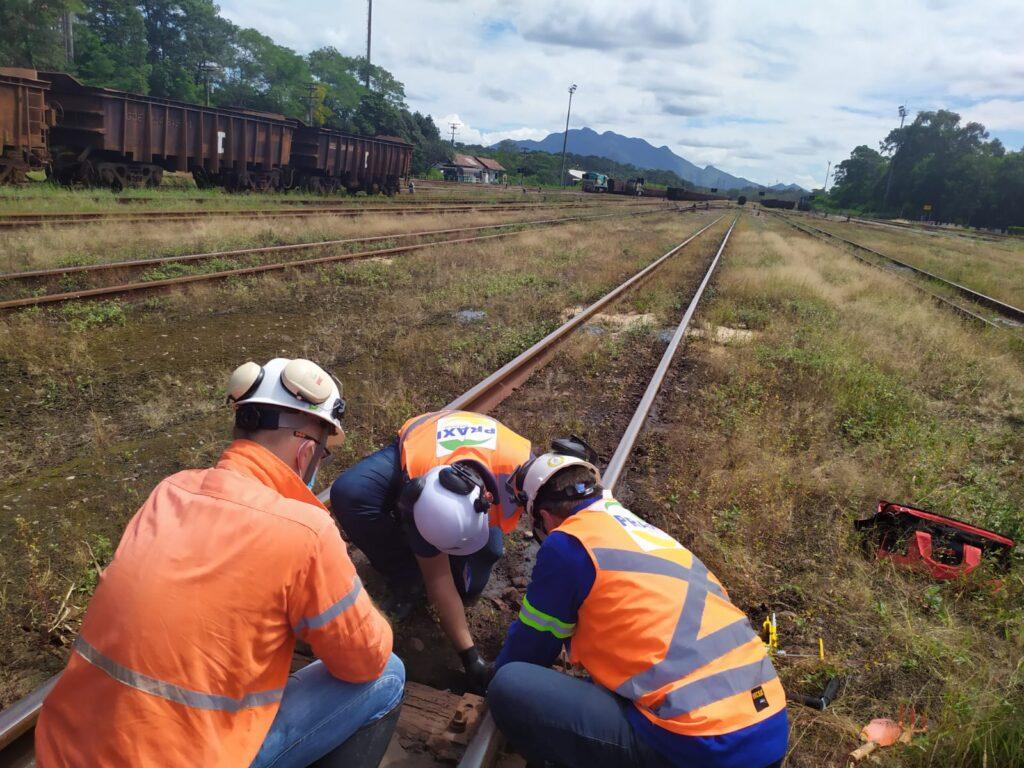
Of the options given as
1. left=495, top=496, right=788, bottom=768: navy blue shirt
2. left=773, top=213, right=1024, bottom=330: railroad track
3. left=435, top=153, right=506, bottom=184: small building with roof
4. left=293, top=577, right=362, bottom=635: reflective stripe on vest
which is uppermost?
left=435, top=153, right=506, bottom=184: small building with roof

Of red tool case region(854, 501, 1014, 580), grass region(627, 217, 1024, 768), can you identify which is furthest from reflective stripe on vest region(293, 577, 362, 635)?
red tool case region(854, 501, 1014, 580)

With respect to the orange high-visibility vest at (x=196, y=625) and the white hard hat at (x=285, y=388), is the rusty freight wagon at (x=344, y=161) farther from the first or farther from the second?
the orange high-visibility vest at (x=196, y=625)

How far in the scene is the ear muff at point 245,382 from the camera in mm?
1886

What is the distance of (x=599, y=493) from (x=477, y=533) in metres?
0.55

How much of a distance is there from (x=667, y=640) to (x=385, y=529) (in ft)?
5.31

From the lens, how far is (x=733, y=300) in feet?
37.4

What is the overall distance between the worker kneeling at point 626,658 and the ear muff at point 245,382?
3.30 feet

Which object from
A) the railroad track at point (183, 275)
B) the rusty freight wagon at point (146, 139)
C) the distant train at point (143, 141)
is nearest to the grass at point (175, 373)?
the railroad track at point (183, 275)

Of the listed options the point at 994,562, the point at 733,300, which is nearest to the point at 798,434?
the point at 994,562

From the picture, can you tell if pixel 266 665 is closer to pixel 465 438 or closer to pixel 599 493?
pixel 599 493

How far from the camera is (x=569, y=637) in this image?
2.18 m

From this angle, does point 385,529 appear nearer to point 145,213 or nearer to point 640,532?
point 640,532

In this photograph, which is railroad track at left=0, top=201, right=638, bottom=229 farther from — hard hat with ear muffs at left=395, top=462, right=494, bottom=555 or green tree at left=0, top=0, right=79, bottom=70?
green tree at left=0, top=0, right=79, bottom=70

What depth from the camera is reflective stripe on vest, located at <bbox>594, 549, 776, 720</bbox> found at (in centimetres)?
184
